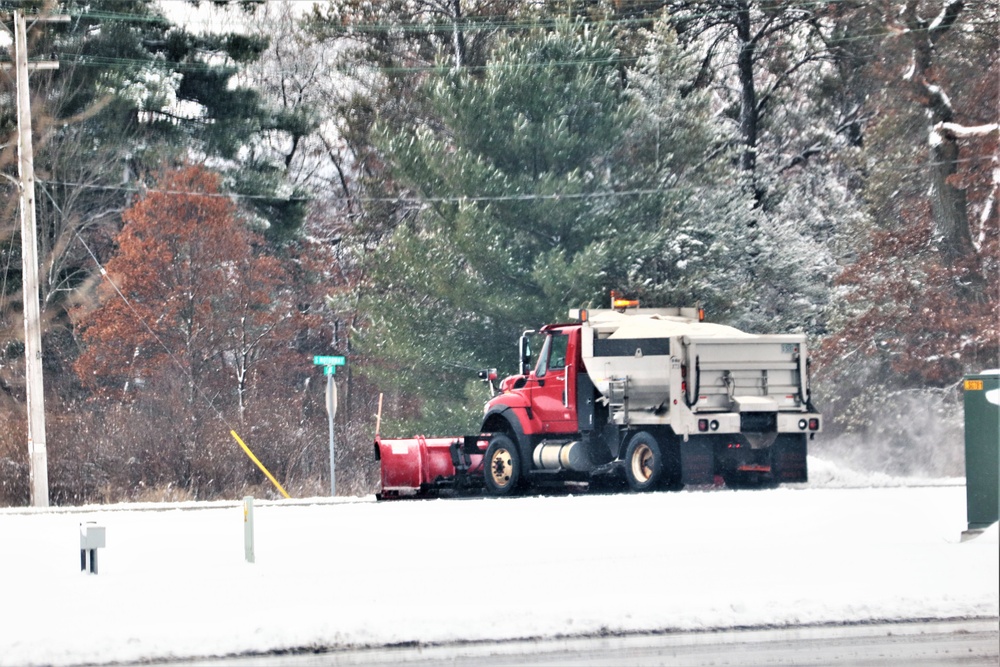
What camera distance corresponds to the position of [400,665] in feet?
31.0

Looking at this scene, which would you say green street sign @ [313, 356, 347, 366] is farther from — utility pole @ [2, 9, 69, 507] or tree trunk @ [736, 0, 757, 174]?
tree trunk @ [736, 0, 757, 174]

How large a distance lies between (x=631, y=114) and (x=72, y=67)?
632 inches

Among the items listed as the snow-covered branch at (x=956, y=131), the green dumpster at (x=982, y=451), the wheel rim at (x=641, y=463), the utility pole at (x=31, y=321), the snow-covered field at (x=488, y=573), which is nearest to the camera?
the snow-covered field at (x=488, y=573)

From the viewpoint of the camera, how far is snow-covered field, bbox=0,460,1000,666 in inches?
399

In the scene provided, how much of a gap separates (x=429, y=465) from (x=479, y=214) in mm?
13883

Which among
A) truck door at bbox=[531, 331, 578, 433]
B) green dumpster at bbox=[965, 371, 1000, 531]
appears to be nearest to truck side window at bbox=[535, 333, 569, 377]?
truck door at bbox=[531, 331, 578, 433]

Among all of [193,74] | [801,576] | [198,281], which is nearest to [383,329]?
[198,281]

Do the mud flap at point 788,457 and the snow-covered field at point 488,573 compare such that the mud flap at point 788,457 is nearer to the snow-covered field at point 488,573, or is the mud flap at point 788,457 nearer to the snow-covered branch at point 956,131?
the snow-covered field at point 488,573

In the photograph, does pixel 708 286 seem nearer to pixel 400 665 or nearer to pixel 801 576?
pixel 801 576

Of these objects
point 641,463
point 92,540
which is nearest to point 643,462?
point 641,463

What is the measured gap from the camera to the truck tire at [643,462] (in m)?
20.7

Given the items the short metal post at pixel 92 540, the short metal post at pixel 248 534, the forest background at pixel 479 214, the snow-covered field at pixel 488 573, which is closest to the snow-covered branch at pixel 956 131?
the forest background at pixel 479 214

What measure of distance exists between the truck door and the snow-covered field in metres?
3.70

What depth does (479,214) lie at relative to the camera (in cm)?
3562
